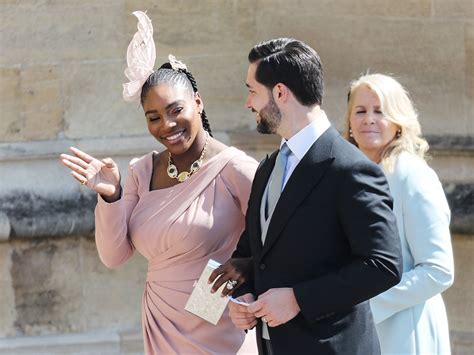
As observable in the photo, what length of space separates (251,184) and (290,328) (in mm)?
728

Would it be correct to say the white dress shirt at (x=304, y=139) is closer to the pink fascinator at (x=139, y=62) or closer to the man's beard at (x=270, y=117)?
the man's beard at (x=270, y=117)

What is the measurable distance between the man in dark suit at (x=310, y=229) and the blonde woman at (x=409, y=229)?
771mm

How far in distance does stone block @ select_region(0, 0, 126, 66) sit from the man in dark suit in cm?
278

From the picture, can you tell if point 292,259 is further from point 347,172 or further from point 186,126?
point 186,126

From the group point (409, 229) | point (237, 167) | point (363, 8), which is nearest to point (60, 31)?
point (363, 8)

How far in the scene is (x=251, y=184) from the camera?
401 cm

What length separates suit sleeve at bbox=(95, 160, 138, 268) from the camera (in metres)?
3.99

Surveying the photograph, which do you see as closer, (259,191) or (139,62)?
(259,191)

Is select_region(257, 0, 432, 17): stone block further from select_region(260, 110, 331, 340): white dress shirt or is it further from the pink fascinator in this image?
select_region(260, 110, 331, 340): white dress shirt

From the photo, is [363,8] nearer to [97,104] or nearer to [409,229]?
[97,104]

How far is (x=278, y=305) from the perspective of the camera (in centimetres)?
338

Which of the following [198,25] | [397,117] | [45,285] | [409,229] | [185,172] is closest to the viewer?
[185,172]

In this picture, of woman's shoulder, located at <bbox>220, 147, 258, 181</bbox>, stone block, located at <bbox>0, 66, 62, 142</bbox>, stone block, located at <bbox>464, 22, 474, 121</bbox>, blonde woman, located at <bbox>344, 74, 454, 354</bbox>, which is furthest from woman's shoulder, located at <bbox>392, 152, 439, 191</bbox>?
stone block, located at <bbox>0, 66, 62, 142</bbox>

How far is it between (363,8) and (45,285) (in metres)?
2.16
